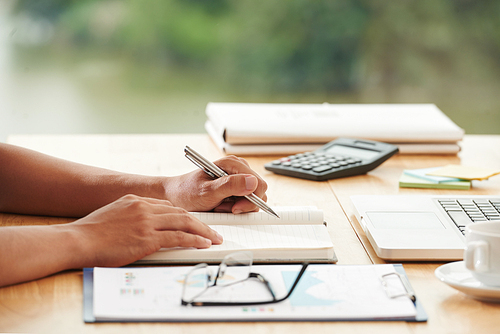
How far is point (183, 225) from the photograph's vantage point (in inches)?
28.0

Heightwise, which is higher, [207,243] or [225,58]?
[225,58]

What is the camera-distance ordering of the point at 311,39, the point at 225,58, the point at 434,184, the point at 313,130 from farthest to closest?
the point at 311,39, the point at 225,58, the point at 313,130, the point at 434,184

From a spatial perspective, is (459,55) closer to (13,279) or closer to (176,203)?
(176,203)

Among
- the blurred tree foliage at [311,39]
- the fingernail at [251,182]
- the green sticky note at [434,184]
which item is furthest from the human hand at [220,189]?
the blurred tree foliage at [311,39]

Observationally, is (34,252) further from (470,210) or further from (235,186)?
(470,210)

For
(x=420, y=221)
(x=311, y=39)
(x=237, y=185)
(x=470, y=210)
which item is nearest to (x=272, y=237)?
(x=237, y=185)

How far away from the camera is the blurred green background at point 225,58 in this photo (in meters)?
2.93

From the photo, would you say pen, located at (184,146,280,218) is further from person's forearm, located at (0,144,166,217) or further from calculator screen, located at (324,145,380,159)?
calculator screen, located at (324,145,380,159)

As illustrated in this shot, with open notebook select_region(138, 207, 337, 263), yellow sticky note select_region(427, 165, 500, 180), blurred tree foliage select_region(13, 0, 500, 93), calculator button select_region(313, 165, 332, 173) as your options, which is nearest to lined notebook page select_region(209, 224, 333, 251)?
open notebook select_region(138, 207, 337, 263)

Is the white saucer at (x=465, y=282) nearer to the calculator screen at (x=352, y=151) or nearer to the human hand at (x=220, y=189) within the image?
the human hand at (x=220, y=189)

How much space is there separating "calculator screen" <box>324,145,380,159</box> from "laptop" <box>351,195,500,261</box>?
301 millimetres

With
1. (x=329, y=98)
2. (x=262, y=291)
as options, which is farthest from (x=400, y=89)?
(x=262, y=291)

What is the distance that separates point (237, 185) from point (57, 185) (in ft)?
1.07

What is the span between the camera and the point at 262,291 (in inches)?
24.1
